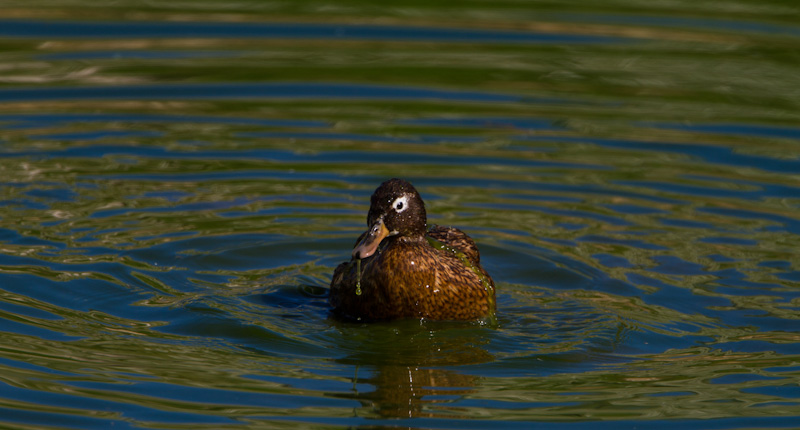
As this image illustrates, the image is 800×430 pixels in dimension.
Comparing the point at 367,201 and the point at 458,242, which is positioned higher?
the point at 458,242

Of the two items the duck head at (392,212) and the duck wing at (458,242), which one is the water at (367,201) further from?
the duck head at (392,212)

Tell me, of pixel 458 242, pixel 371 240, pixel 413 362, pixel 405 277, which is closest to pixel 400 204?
pixel 371 240

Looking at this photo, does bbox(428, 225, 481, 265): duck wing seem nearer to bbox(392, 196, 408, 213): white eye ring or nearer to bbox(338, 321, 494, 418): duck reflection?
bbox(338, 321, 494, 418): duck reflection

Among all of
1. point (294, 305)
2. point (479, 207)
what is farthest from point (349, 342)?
point (479, 207)

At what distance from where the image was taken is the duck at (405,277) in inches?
357

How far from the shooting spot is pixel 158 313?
924 cm

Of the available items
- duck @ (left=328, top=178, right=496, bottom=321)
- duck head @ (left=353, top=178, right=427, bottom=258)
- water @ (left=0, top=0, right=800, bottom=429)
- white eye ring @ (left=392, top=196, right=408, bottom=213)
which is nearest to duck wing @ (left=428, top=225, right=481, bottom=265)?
duck @ (left=328, top=178, right=496, bottom=321)

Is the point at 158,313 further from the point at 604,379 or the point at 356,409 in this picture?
the point at 604,379

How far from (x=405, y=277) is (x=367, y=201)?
347 cm

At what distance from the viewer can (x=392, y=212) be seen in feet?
29.7

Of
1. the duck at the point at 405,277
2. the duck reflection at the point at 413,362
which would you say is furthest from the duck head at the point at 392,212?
the duck reflection at the point at 413,362

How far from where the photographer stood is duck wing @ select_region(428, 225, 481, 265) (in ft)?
32.3

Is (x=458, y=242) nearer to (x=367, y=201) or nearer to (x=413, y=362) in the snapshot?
(x=413, y=362)

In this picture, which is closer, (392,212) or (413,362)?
(413,362)
